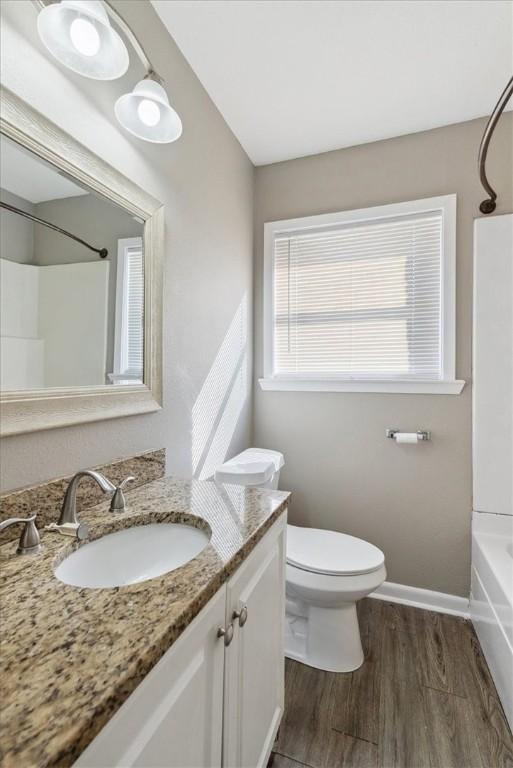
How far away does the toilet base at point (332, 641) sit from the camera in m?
1.62

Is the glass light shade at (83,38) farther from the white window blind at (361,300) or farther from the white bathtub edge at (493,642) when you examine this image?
the white bathtub edge at (493,642)

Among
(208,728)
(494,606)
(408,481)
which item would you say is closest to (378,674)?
(494,606)

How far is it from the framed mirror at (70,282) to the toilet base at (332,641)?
46.1 inches

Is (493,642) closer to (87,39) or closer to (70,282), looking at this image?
(70,282)

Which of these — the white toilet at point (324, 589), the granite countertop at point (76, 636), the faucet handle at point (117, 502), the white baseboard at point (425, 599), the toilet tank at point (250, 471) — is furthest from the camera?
the white baseboard at point (425, 599)

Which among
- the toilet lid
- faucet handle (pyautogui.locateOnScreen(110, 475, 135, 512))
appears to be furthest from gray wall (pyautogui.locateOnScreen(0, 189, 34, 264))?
the toilet lid

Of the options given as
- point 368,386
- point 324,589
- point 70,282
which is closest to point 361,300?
point 368,386

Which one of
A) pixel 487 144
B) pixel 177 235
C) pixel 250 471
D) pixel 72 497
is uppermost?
pixel 487 144

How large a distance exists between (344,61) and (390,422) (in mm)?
1731

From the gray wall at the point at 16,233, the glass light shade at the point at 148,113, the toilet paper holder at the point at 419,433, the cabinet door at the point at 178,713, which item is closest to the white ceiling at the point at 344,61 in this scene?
the glass light shade at the point at 148,113

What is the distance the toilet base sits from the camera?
63.7 inches

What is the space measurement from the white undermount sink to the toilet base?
3.08 ft

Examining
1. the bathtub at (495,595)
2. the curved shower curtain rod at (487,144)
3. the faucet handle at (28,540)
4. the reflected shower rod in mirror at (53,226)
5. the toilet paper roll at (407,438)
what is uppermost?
the curved shower curtain rod at (487,144)

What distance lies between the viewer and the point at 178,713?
65cm
